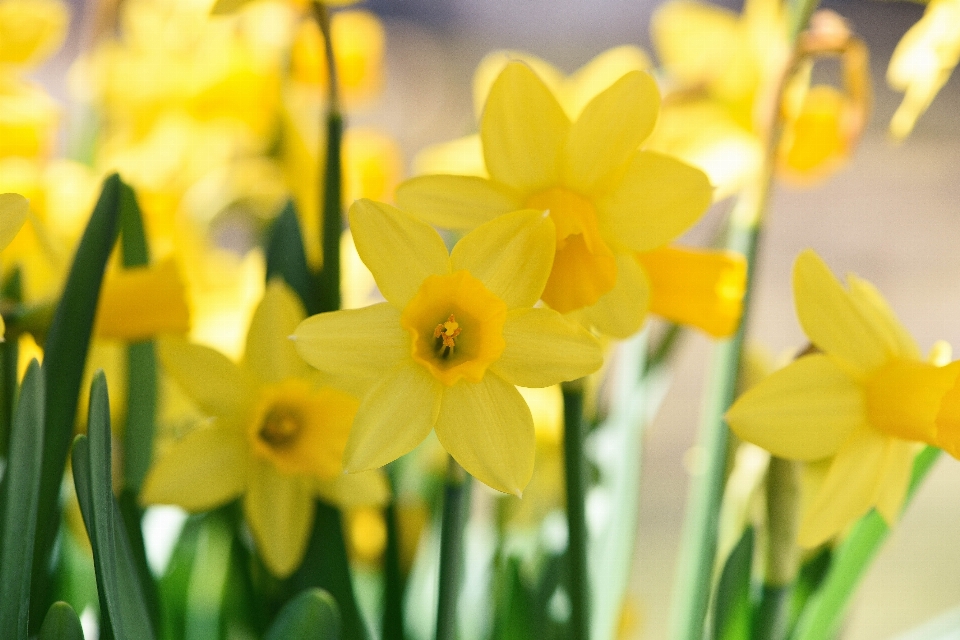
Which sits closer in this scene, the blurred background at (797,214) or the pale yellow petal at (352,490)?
the pale yellow petal at (352,490)

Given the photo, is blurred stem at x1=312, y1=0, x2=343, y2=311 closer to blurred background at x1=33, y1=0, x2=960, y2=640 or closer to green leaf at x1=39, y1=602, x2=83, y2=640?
green leaf at x1=39, y1=602, x2=83, y2=640

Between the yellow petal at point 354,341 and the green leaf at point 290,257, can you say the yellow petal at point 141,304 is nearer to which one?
the green leaf at point 290,257

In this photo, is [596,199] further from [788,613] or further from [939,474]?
[939,474]

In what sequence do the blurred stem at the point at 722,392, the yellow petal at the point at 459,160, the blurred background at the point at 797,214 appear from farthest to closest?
the blurred background at the point at 797,214 < the yellow petal at the point at 459,160 < the blurred stem at the point at 722,392

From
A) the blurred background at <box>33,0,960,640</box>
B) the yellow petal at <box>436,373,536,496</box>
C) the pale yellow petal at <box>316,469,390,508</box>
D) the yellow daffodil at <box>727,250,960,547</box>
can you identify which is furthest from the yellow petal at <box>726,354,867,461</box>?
the blurred background at <box>33,0,960,640</box>

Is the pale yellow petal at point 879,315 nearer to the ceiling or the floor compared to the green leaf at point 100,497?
nearer to the ceiling

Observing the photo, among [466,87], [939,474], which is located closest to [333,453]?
[939,474]

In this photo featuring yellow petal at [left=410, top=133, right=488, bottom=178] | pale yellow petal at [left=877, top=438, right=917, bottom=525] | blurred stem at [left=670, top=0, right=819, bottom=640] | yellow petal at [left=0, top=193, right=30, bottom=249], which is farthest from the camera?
yellow petal at [left=410, top=133, right=488, bottom=178]

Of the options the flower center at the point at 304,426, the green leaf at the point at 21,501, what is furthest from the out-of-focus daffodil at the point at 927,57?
the green leaf at the point at 21,501
